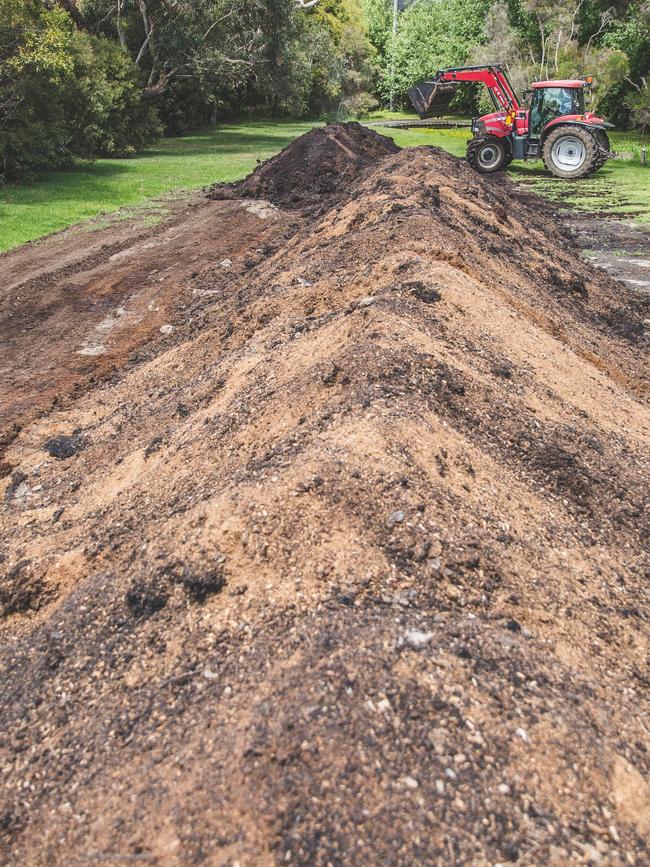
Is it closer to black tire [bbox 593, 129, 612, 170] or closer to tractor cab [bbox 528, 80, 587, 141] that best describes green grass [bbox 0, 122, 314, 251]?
tractor cab [bbox 528, 80, 587, 141]

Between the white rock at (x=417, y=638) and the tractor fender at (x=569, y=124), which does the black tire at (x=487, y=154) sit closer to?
the tractor fender at (x=569, y=124)

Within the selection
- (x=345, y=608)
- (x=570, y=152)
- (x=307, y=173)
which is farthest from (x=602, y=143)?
(x=345, y=608)

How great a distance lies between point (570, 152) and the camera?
19.7m

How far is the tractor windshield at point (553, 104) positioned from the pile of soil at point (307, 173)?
482 cm

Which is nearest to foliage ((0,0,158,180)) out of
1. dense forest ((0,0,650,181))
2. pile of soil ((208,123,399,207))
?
dense forest ((0,0,650,181))

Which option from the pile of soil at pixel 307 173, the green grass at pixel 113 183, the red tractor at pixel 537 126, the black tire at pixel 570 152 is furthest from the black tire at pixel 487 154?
the green grass at pixel 113 183

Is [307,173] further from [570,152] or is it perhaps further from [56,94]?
[570,152]

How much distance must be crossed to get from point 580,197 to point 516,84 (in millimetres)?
22292

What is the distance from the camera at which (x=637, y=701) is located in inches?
105

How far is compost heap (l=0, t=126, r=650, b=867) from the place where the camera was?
212 centimetres

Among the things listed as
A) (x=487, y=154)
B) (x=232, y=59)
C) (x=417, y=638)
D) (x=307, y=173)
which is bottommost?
(x=487, y=154)

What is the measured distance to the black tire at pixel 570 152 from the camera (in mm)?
18969

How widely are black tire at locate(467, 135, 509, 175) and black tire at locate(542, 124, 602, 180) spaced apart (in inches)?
48.4

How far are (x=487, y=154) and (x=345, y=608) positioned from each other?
66.9ft
